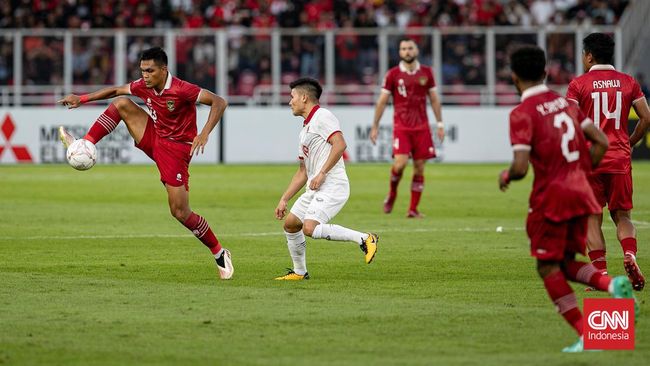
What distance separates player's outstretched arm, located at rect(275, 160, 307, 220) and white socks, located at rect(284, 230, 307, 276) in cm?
25

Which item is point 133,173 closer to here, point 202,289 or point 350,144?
point 350,144

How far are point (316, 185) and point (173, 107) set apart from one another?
1607mm

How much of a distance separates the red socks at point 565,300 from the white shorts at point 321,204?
141 inches

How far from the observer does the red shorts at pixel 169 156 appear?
11484mm

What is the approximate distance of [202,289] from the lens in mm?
10719

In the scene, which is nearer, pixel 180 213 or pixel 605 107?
pixel 605 107

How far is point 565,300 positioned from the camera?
783 centimetres

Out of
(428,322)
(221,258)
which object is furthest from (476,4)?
(428,322)

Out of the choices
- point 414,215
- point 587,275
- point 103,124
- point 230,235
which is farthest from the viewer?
point 414,215

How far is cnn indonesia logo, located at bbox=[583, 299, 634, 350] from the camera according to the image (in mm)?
8008

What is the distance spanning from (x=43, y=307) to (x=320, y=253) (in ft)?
15.4

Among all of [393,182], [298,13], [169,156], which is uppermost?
[298,13]

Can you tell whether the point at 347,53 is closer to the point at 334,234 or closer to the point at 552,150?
the point at 334,234

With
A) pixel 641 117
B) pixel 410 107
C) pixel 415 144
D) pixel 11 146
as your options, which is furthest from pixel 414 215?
pixel 11 146
